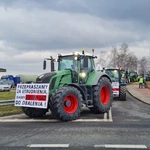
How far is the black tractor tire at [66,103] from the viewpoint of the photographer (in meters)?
9.79

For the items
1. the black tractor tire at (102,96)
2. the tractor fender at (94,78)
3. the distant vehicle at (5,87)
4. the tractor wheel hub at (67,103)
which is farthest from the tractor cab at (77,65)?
the distant vehicle at (5,87)

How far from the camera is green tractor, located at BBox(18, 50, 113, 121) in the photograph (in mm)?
9992

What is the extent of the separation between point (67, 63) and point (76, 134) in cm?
490

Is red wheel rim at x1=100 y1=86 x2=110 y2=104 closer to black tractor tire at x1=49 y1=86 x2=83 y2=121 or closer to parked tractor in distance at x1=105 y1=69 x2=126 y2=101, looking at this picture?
black tractor tire at x1=49 y1=86 x2=83 y2=121

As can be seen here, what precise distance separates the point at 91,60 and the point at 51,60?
1916mm

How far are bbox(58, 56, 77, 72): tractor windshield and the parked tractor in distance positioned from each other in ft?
23.9

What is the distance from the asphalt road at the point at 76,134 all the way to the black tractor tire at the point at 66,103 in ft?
1.20

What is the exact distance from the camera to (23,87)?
1091 cm

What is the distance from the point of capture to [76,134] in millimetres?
7770

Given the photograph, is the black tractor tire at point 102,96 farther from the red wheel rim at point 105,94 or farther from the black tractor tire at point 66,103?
the black tractor tire at point 66,103

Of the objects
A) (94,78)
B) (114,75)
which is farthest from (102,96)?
(114,75)

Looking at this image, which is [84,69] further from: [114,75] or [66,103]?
[114,75]

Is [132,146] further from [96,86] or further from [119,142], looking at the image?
[96,86]

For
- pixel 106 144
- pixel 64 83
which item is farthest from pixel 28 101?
pixel 106 144
